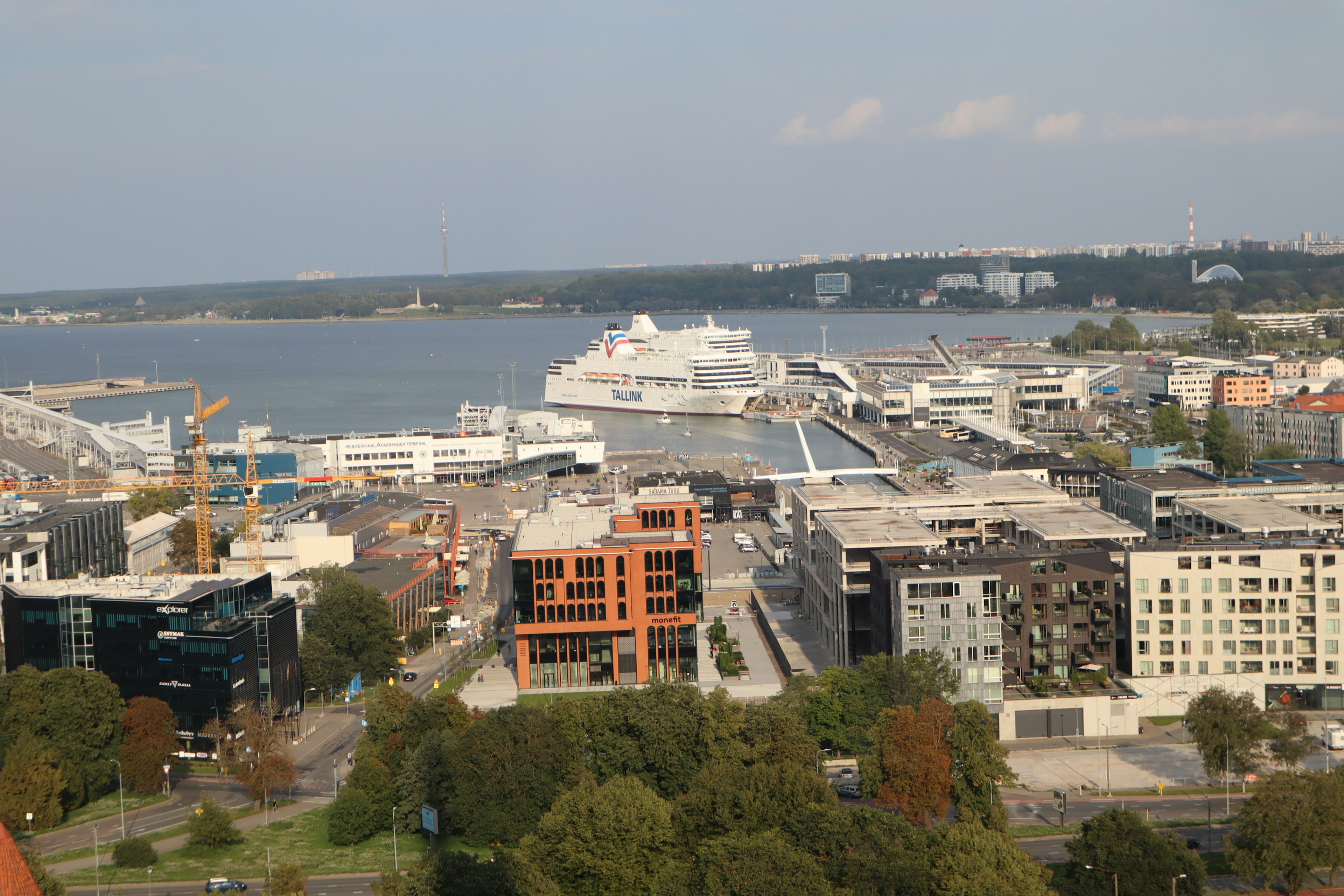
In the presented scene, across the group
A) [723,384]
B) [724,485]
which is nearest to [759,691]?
[724,485]

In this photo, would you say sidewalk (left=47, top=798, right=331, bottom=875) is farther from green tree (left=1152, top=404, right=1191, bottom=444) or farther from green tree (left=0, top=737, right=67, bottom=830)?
green tree (left=1152, top=404, right=1191, bottom=444)

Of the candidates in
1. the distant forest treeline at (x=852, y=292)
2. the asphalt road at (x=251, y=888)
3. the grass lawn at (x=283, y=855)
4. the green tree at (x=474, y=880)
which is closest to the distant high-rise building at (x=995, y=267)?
the distant forest treeline at (x=852, y=292)

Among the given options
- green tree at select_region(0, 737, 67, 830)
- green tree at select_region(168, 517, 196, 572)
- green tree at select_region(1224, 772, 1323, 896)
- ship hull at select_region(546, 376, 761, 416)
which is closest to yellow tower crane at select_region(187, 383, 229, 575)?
green tree at select_region(168, 517, 196, 572)

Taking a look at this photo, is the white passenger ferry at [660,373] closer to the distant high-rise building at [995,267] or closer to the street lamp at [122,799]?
the street lamp at [122,799]

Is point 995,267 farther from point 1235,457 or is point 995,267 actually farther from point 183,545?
point 183,545

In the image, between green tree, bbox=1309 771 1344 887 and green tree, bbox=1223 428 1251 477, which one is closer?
green tree, bbox=1309 771 1344 887

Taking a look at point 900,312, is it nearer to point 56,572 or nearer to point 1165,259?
point 1165,259

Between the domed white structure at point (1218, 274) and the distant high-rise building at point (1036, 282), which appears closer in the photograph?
the domed white structure at point (1218, 274)
